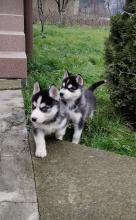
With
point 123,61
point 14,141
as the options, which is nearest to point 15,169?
point 14,141

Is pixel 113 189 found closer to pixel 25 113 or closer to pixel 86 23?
pixel 25 113

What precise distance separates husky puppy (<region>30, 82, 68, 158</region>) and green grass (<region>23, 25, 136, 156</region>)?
2.21ft

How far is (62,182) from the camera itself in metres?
3.92

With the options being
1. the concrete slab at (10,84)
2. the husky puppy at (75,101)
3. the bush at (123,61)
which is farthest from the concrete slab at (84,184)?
the concrete slab at (10,84)

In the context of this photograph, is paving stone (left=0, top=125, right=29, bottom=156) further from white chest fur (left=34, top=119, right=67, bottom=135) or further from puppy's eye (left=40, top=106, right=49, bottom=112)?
puppy's eye (left=40, top=106, right=49, bottom=112)

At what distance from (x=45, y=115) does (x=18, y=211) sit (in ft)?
3.95

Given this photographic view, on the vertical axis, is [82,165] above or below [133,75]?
below

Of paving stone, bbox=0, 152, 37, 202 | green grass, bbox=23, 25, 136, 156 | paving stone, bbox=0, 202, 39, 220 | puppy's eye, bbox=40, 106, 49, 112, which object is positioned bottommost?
green grass, bbox=23, 25, 136, 156

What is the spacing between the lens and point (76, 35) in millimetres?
14188

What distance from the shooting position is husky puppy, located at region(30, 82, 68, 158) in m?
4.27

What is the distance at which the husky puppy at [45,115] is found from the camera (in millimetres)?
4266

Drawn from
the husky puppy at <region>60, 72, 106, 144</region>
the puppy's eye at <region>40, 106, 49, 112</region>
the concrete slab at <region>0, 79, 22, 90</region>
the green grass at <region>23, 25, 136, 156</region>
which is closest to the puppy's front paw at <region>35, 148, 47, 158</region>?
the puppy's eye at <region>40, 106, 49, 112</region>

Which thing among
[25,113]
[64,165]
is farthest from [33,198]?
[25,113]

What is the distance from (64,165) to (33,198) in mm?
743
